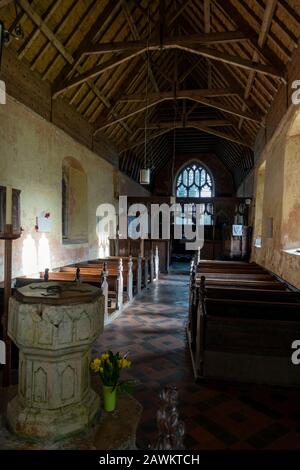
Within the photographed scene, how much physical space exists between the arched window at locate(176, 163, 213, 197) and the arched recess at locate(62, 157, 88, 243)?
1065cm

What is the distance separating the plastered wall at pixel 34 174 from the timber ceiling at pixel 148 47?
1083mm

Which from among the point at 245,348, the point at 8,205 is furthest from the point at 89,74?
the point at 245,348

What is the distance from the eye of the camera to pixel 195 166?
19594mm

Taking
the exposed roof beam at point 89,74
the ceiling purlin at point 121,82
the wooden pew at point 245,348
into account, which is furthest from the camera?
the ceiling purlin at point 121,82

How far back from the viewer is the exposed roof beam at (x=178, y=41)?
6.45 metres

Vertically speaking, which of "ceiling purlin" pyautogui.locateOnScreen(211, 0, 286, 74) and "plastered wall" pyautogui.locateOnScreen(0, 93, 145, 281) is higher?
"ceiling purlin" pyautogui.locateOnScreen(211, 0, 286, 74)

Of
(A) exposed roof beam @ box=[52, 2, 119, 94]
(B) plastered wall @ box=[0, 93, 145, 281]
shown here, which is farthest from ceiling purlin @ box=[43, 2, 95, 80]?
(B) plastered wall @ box=[0, 93, 145, 281]

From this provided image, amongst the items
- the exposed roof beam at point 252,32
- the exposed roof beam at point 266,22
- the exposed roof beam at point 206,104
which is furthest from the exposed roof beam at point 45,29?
the exposed roof beam at point 266,22

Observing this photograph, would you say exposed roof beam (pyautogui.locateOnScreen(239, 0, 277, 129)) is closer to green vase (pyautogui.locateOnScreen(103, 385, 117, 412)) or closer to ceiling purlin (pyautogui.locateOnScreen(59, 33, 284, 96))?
ceiling purlin (pyautogui.locateOnScreen(59, 33, 284, 96))

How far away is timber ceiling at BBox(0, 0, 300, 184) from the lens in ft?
19.7

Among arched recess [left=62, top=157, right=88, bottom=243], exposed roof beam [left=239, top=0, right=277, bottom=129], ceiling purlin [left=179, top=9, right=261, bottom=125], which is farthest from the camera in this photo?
arched recess [left=62, top=157, right=88, bottom=243]

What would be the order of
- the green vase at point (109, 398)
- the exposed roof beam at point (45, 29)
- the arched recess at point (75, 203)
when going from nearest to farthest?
the green vase at point (109, 398) → the exposed roof beam at point (45, 29) → the arched recess at point (75, 203)

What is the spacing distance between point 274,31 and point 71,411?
6.50 m

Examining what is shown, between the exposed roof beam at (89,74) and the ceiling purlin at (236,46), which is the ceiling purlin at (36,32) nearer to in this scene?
the exposed roof beam at (89,74)
